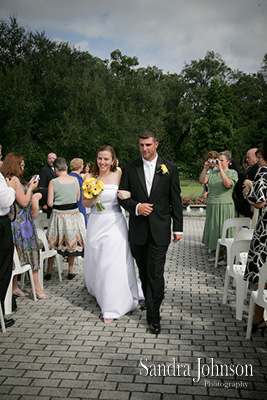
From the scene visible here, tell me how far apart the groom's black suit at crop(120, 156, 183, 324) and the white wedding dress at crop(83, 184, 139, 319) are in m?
0.53

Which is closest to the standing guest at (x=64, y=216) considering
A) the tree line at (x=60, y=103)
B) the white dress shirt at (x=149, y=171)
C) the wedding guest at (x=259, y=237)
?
the white dress shirt at (x=149, y=171)

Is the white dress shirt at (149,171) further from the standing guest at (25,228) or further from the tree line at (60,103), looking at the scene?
the tree line at (60,103)

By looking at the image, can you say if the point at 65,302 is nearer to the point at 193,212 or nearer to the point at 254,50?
the point at 193,212

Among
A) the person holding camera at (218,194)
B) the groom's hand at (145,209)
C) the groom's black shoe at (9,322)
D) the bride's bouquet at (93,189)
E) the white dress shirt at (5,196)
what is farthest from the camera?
the person holding camera at (218,194)

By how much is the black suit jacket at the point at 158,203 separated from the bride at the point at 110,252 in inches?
20.9

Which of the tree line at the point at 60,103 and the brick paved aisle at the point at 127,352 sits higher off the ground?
the tree line at the point at 60,103

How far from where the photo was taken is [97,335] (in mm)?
4586

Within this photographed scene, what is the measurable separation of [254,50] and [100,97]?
31.7m

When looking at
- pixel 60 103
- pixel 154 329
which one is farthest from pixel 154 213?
pixel 60 103

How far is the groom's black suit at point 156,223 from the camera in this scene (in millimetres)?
4582

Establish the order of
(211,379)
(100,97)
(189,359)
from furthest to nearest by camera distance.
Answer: (100,97) → (189,359) → (211,379)

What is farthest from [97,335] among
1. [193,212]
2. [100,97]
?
[100,97]

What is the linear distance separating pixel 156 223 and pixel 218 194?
3.91m

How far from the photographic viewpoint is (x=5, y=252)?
15.3 feet
